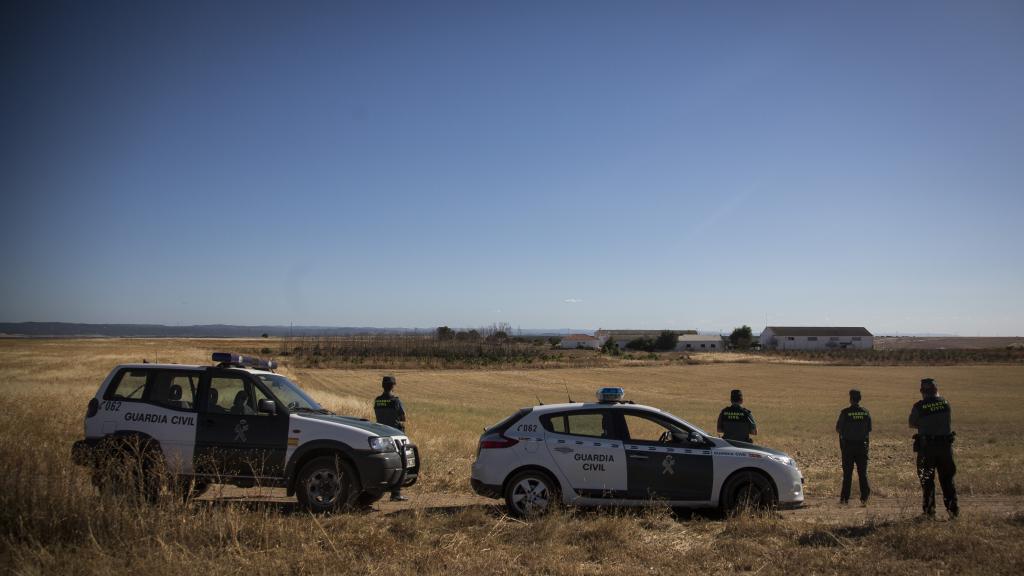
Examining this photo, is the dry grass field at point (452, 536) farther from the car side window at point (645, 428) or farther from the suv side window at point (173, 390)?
the suv side window at point (173, 390)

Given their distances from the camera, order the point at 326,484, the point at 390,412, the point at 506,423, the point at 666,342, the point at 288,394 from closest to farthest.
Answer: the point at 326,484 < the point at 506,423 < the point at 288,394 < the point at 390,412 < the point at 666,342

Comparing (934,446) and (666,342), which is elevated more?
(934,446)

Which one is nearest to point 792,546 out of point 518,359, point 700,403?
point 700,403

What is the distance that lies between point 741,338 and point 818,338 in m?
16.5

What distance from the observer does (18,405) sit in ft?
50.9

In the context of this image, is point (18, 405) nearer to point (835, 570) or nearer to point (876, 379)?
point (835, 570)

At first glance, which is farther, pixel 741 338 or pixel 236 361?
pixel 741 338

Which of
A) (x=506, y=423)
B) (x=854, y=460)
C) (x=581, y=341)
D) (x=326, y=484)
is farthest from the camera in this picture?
(x=581, y=341)

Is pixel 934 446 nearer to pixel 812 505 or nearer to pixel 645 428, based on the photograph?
pixel 812 505

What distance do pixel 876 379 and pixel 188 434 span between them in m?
69.5

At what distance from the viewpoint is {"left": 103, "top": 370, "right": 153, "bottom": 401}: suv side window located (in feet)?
29.2

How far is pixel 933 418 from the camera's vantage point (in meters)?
8.80

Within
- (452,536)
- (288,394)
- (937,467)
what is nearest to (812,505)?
(937,467)

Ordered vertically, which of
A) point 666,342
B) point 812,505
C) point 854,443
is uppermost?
point 854,443
